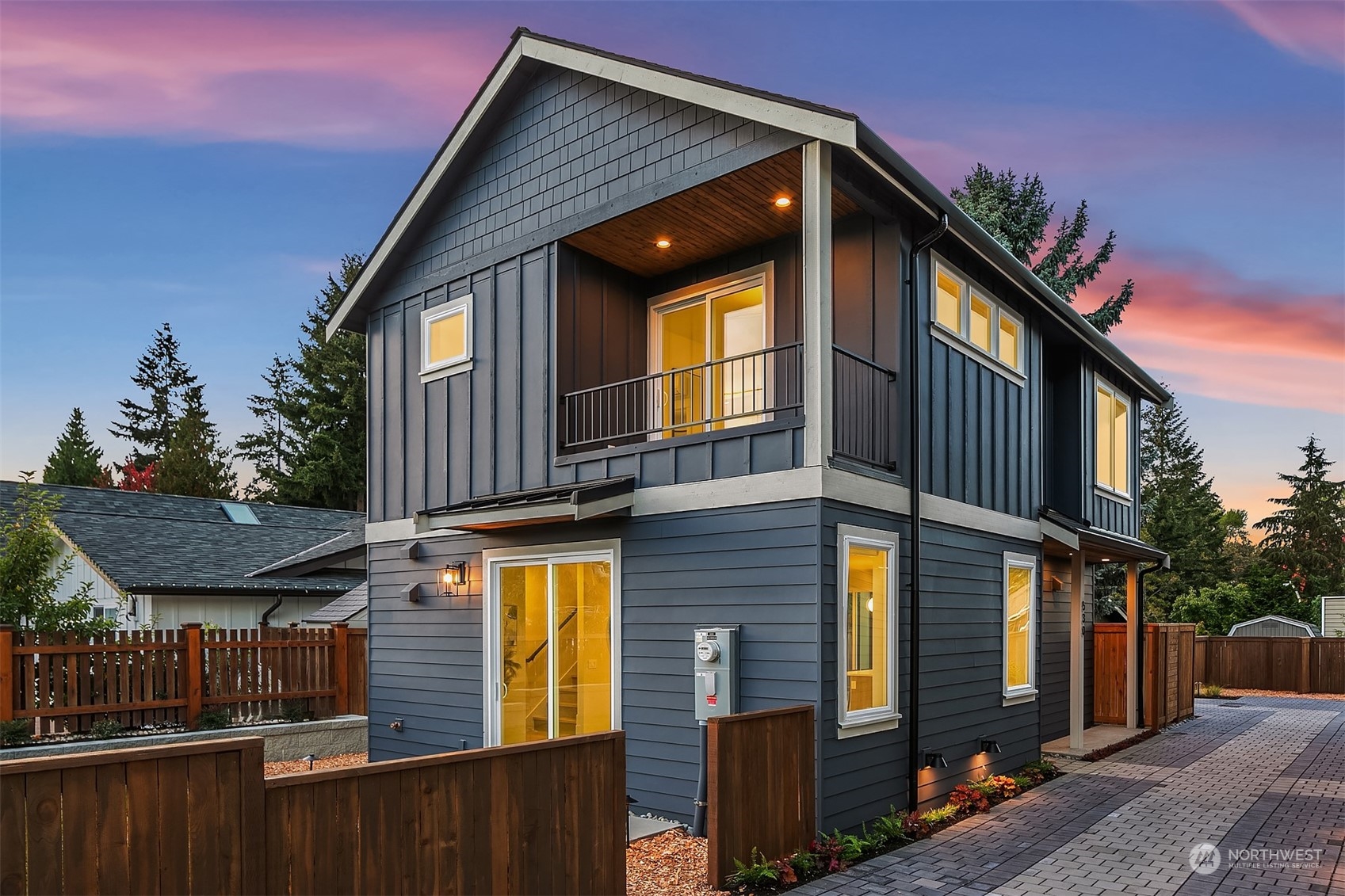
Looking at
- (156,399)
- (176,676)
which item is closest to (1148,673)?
(176,676)

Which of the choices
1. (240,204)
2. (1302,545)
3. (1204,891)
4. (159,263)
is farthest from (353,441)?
(1302,545)

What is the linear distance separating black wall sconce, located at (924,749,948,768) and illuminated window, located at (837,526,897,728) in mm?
872

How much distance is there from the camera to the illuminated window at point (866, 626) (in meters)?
7.27

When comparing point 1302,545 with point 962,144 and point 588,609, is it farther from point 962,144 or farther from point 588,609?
point 588,609

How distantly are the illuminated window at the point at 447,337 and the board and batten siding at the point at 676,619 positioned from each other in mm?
2061

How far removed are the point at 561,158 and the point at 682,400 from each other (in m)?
2.89

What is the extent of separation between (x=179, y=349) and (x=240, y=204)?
33.9 m

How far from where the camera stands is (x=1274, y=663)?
20.7 meters

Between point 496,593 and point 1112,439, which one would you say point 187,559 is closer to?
point 496,593

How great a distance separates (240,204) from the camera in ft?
76.9

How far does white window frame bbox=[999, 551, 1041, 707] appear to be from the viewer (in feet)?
33.6

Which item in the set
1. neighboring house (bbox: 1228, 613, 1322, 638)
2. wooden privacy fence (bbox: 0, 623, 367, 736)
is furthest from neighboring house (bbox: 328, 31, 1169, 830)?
neighboring house (bbox: 1228, 613, 1322, 638)

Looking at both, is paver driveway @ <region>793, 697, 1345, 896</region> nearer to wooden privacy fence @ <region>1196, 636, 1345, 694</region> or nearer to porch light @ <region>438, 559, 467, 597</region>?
porch light @ <region>438, 559, 467, 597</region>

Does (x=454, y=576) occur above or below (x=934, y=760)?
above
